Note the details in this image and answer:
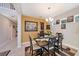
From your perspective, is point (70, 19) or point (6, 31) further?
point (6, 31)

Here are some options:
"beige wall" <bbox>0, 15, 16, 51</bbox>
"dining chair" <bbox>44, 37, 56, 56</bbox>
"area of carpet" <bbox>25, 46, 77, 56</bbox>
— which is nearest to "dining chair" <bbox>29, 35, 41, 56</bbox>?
"area of carpet" <bbox>25, 46, 77, 56</bbox>

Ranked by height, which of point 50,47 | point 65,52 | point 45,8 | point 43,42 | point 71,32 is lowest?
point 65,52

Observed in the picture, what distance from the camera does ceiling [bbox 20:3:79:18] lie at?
1872 millimetres

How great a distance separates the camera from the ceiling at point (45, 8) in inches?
73.7

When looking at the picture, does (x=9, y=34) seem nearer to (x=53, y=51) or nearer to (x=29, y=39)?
(x=29, y=39)

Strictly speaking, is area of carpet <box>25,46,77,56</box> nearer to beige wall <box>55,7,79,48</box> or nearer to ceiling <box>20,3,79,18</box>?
beige wall <box>55,7,79,48</box>

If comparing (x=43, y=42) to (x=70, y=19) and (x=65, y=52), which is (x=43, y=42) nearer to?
(x=65, y=52)

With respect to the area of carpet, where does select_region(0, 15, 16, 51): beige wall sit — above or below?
above

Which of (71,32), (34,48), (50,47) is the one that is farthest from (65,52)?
(34,48)

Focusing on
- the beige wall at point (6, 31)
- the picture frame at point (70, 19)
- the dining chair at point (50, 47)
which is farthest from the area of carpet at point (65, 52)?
the picture frame at point (70, 19)

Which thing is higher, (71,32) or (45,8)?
(45,8)

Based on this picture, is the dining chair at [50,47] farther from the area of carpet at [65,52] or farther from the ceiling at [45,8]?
the ceiling at [45,8]

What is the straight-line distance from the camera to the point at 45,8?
1.91 meters

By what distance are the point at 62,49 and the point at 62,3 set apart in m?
1.00
